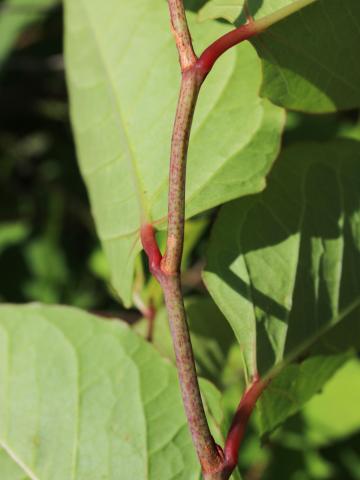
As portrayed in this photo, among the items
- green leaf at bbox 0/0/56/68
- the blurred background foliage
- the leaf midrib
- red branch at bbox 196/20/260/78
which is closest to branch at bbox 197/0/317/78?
red branch at bbox 196/20/260/78

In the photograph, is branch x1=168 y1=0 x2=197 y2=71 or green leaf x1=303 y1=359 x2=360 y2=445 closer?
branch x1=168 y1=0 x2=197 y2=71

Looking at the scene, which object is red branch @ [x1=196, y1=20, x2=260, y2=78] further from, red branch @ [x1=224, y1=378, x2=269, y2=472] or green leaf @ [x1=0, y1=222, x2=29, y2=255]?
green leaf @ [x1=0, y1=222, x2=29, y2=255]

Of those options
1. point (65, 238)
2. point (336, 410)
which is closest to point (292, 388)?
point (336, 410)

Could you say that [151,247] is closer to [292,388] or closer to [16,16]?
[292,388]

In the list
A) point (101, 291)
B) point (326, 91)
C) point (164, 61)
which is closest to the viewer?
point (326, 91)

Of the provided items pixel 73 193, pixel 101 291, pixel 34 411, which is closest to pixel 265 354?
pixel 34 411

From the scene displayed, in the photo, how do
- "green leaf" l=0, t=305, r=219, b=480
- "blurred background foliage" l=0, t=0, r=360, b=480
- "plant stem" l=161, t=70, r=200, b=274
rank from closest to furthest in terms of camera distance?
"plant stem" l=161, t=70, r=200, b=274 → "green leaf" l=0, t=305, r=219, b=480 → "blurred background foliage" l=0, t=0, r=360, b=480

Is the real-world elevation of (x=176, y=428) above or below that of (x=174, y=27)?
below

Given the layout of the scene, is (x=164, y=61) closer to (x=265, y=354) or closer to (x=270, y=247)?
(x=270, y=247)
